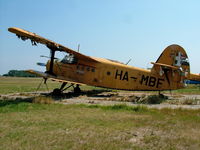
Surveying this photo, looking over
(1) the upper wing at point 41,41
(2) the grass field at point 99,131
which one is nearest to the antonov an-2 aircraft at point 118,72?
(1) the upper wing at point 41,41

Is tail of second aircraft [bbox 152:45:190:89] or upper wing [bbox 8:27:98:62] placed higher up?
upper wing [bbox 8:27:98:62]

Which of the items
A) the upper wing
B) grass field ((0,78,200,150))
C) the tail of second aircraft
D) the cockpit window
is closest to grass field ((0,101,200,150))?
grass field ((0,78,200,150))

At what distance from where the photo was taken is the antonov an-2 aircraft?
15.4 m

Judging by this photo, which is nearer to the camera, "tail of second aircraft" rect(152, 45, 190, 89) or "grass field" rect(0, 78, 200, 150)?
"grass field" rect(0, 78, 200, 150)

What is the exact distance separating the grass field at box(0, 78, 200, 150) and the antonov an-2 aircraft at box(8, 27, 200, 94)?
22.6 ft

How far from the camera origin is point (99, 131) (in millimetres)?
6117

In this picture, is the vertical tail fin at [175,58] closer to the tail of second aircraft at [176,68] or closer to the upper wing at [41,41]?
the tail of second aircraft at [176,68]

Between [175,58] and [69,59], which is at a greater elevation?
[175,58]

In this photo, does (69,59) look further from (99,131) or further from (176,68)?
(99,131)

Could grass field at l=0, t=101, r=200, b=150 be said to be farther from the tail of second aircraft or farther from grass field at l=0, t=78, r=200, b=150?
the tail of second aircraft

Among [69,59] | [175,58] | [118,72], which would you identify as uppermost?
[175,58]

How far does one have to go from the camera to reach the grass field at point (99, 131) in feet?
16.3

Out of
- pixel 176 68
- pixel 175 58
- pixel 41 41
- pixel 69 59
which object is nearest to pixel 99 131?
pixel 41 41

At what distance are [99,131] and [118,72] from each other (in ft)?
35.2
